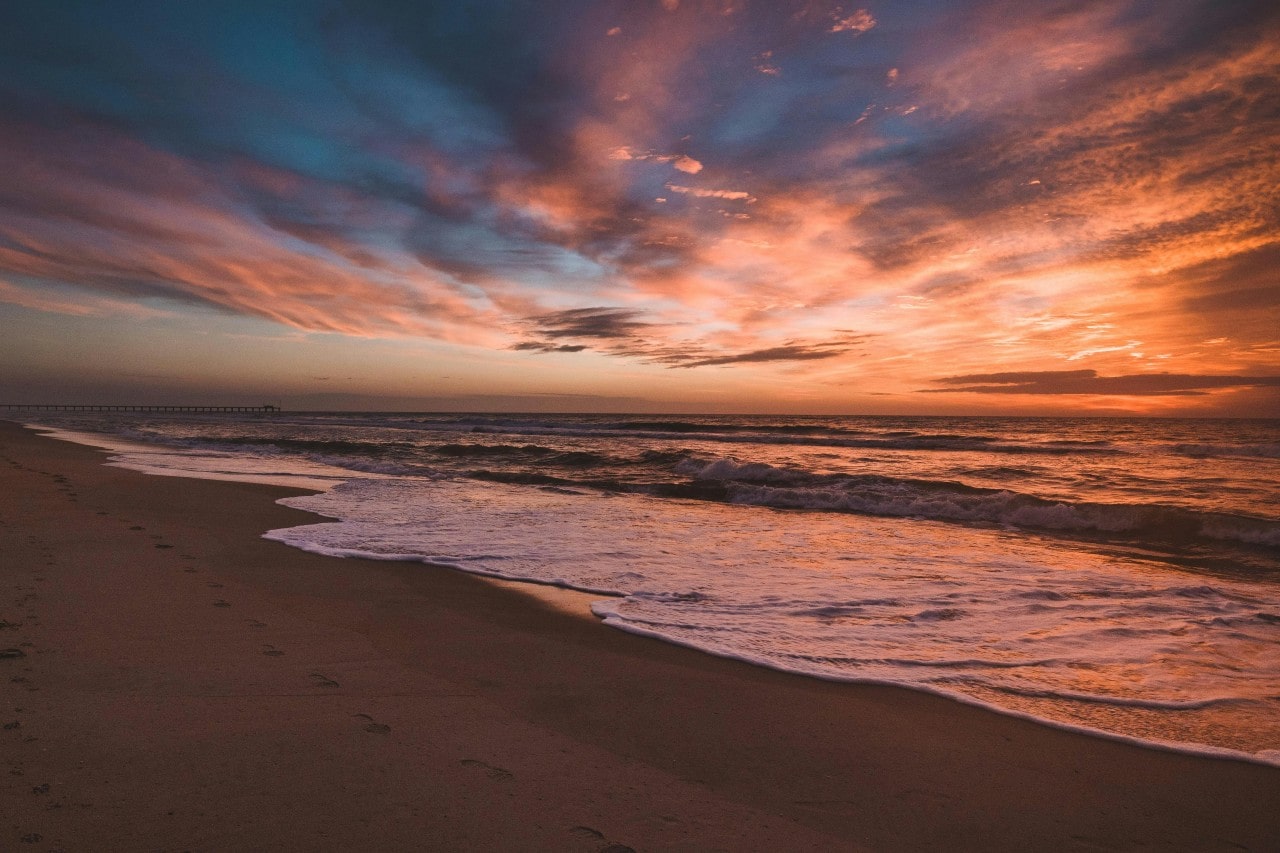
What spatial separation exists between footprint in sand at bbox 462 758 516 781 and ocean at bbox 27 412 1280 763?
219cm

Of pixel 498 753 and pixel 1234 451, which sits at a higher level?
pixel 1234 451

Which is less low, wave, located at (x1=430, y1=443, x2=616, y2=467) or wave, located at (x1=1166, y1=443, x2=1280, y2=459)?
wave, located at (x1=1166, y1=443, x2=1280, y2=459)

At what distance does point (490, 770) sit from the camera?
9.62ft

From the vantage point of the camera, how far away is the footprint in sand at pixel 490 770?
2.88 m

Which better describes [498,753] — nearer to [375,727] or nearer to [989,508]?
[375,727]

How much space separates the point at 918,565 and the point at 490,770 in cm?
649

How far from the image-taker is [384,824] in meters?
2.49

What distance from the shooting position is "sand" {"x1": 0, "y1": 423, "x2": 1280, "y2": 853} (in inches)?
99.6

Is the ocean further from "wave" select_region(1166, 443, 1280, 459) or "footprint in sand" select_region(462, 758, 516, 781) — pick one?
"wave" select_region(1166, 443, 1280, 459)

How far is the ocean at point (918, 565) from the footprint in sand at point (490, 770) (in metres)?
2.19

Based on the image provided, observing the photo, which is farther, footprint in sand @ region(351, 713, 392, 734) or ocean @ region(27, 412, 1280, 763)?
ocean @ region(27, 412, 1280, 763)

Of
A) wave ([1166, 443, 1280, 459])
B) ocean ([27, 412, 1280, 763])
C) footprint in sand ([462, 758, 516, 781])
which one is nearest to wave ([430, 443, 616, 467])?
ocean ([27, 412, 1280, 763])

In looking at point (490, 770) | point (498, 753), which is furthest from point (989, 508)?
point (490, 770)

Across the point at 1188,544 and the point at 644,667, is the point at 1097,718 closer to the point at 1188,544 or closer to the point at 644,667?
the point at 644,667
